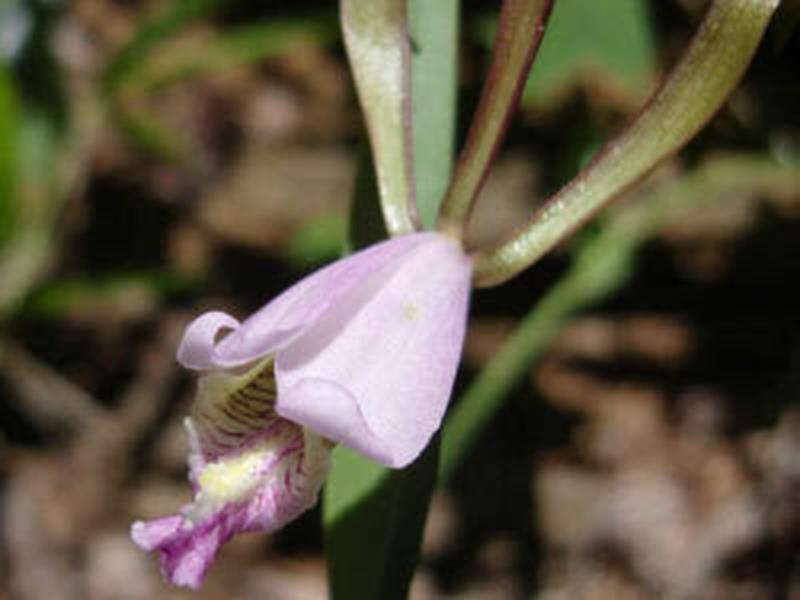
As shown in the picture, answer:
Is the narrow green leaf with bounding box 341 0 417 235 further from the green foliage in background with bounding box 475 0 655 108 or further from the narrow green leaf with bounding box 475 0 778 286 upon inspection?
the green foliage in background with bounding box 475 0 655 108

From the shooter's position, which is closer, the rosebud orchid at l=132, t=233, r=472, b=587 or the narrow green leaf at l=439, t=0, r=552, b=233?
the rosebud orchid at l=132, t=233, r=472, b=587

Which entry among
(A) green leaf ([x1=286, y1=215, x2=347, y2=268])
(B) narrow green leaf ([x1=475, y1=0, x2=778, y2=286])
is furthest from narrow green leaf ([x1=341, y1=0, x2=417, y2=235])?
(A) green leaf ([x1=286, y1=215, x2=347, y2=268])

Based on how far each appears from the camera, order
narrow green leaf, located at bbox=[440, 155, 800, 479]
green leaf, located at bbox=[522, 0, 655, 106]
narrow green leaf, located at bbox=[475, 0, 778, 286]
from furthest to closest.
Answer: green leaf, located at bbox=[522, 0, 655, 106], narrow green leaf, located at bbox=[440, 155, 800, 479], narrow green leaf, located at bbox=[475, 0, 778, 286]

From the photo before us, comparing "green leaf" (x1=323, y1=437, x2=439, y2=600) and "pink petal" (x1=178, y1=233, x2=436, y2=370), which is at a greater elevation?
"pink petal" (x1=178, y1=233, x2=436, y2=370)

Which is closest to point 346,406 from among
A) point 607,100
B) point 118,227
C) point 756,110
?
point 756,110

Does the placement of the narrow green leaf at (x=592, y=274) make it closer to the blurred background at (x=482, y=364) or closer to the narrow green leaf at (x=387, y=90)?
the blurred background at (x=482, y=364)

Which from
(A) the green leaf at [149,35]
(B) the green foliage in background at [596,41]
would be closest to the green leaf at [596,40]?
(B) the green foliage in background at [596,41]

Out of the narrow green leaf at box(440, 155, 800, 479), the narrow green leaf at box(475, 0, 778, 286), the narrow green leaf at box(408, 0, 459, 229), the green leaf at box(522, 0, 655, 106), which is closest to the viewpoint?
the narrow green leaf at box(475, 0, 778, 286)

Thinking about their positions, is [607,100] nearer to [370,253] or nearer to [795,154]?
[795,154]
